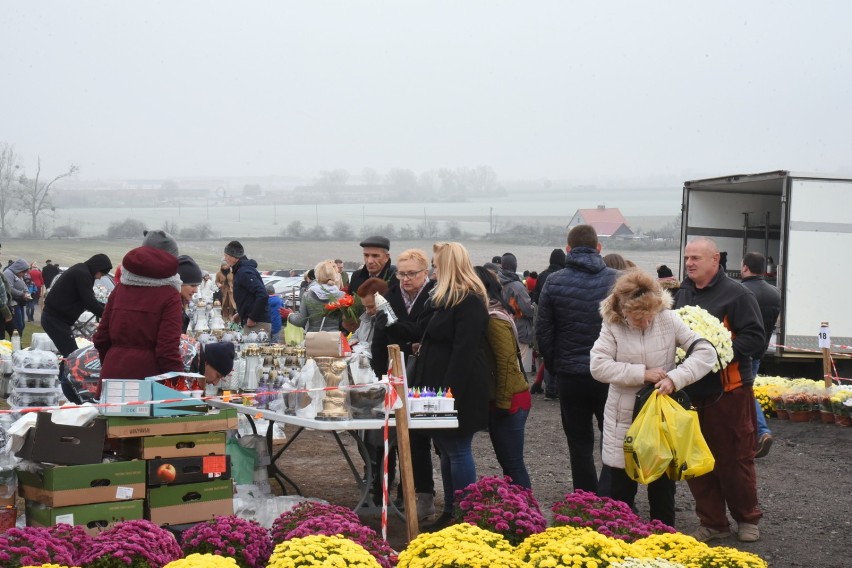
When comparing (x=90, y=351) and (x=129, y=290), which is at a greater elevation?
(x=129, y=290)

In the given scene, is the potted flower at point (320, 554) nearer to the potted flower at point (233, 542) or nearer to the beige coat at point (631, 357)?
the potted flower at point (233, 542)

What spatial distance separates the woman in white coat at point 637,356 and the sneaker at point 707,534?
0.50 metres

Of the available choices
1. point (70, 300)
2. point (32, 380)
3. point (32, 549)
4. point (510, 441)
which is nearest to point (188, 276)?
point (70, 300)

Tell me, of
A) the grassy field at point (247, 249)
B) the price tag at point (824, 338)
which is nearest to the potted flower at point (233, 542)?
the price tag at point (824, 338)

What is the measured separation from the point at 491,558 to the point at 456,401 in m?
2.08

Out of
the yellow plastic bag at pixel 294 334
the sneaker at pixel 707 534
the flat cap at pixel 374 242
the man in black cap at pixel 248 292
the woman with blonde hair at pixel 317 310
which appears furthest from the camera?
the man in black cap at pixel 248 292

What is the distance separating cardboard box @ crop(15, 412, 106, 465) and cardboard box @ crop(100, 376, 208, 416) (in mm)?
174

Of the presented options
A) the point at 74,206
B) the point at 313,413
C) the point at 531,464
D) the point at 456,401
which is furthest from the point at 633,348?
the point at 74,206

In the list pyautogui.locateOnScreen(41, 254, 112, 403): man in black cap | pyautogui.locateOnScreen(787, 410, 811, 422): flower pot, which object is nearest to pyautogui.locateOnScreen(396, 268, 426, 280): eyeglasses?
pyautogui.locateOnScreen(41, 254, 112, 403): man in black cap

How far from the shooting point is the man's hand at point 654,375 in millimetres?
5422

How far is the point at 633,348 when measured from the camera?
18.1ft

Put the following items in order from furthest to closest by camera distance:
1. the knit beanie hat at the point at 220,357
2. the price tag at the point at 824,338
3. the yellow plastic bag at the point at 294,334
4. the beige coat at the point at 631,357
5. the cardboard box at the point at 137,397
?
1. the price tag at the point at 824,338
2. the yellow plastic bag at the point at 294,334
3. the knit beanie hat at the point at 220,357
4. the beige coat at the point at 631,357
5. the cardboard box at the point at 137,397

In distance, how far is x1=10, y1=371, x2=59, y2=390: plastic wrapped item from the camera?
20.3ft

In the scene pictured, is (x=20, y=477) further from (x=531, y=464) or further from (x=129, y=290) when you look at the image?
(x=531, y=464)
